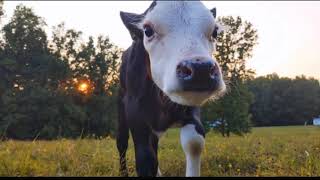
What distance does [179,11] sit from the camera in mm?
3971

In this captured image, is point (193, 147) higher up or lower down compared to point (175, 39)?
lower down

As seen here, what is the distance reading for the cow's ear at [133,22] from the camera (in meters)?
4.51

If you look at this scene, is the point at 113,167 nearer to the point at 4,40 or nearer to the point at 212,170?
the point at 212,170

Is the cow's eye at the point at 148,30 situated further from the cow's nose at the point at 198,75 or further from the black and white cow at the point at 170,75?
the cow's nose at the point at 198,75

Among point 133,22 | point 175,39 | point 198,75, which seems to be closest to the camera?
point 198,75

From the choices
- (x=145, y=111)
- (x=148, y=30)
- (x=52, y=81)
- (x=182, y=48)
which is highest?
(x=52, y=81)

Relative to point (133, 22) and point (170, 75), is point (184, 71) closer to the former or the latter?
point (170, 75)

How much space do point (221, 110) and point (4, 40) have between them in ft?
82.2

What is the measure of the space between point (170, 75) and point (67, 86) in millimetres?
50859

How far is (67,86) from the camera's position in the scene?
53.2m

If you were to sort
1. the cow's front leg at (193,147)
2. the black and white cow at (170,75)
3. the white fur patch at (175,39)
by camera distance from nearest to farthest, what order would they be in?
the black and white cow at (170,75) → the white fur patch at (175,39) → the cow's front leg at (193,147)

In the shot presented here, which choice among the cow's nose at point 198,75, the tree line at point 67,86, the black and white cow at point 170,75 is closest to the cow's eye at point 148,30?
the black and white cow at point 170,75

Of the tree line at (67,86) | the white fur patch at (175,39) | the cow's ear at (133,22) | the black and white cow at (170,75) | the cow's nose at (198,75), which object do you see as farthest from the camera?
the tree line at (67,86)

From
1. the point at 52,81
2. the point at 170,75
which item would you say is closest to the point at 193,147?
the point at 170,75
